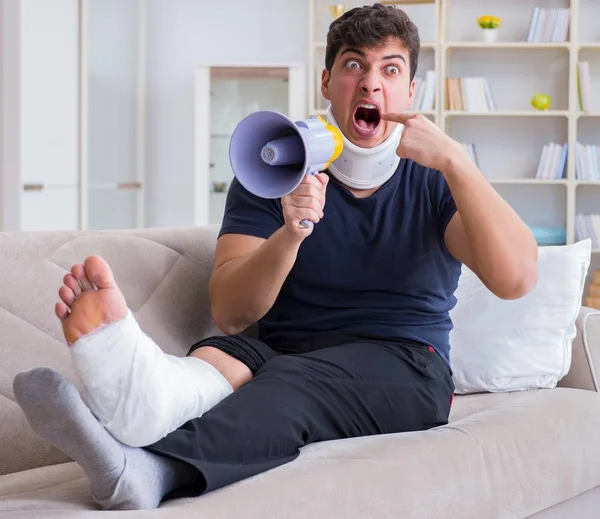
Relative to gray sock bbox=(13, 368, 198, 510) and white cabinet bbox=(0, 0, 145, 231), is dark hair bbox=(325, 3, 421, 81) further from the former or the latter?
white cabinet bbox=(0, 0, 145, 231)

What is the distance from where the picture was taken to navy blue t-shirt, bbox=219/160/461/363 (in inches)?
70.2

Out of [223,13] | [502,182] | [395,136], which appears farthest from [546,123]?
[395,136]

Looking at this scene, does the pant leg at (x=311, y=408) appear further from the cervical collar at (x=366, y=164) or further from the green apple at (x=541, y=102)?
the green apple at (x=541, y=102)

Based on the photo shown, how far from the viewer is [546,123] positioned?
19.5 ft

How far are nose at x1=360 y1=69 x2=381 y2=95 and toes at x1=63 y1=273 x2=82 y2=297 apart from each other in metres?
0.79

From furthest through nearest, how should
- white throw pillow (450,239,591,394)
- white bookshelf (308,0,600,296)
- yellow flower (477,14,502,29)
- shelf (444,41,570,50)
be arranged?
white bookshelf (308,0,600,296)
yellow flower (477,14,502,29)
shelf (444,41,570,50)
white throw pillow (450,239,591,394)

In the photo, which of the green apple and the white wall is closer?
the green apple

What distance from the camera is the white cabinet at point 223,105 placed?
574 cm

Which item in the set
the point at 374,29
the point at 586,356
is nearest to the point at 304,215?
the point at 374,29

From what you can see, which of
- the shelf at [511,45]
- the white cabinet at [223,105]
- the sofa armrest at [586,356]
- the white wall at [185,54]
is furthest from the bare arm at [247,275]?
the white wall at [185,54]

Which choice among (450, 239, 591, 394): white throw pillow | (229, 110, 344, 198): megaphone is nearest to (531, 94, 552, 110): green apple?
(450, 239, 591, 394): white throw pillow

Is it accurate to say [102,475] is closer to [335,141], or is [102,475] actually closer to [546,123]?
[335,141]

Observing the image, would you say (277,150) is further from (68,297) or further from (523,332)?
(523,332)

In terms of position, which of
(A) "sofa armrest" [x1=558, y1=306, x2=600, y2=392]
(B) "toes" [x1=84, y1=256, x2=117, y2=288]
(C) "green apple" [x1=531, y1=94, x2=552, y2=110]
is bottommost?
(A) "sofa armrest" [x1=558, y1=306, x2=600, y2=392]
